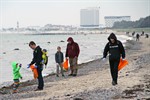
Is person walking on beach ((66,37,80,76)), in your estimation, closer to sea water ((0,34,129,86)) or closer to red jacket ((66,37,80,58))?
red jacket ((66,37,80,58))

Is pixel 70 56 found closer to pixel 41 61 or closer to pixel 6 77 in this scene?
pixel 41 61

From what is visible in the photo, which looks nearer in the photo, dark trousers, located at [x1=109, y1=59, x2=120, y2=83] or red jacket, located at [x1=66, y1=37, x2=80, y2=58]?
dark trousers, located at [x1=109, y1=59, x2=120, y2=83]

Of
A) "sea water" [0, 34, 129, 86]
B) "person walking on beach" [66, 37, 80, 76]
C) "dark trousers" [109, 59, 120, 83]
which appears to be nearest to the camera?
"dark trousers" [109, 59, 120, 83]

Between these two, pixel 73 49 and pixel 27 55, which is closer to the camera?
pixel 73 49

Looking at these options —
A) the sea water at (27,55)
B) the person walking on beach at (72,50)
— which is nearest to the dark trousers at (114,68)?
the person walking on beach at (72,50)

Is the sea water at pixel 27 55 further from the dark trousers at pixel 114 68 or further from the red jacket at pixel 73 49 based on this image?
the dark trousers at pixel 114 68

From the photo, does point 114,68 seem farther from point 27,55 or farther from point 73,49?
point 27,55

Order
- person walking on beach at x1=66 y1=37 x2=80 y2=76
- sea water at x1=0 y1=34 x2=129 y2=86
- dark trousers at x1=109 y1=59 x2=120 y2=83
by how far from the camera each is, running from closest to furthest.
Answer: dark trousers at x1=109 y1=59 x2=120 y2=83
person walking on beach at x1=66 y1=37 x2=80 y2=76
sea water at x1=0 y1=34 x2=129 y2=86

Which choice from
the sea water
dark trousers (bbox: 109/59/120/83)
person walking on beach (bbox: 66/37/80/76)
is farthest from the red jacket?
dark trousers (bbox: 109/59/120/83)

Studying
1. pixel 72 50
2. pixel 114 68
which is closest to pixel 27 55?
pixel 72 50

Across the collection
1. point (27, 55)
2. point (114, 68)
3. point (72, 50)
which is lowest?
point (27, 55)

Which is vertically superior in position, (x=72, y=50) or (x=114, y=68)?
(x=72, y=50)

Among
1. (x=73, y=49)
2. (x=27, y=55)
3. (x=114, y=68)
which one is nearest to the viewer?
(x=114, y=68)

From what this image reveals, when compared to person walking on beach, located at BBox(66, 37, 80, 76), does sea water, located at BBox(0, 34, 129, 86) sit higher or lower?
lower
